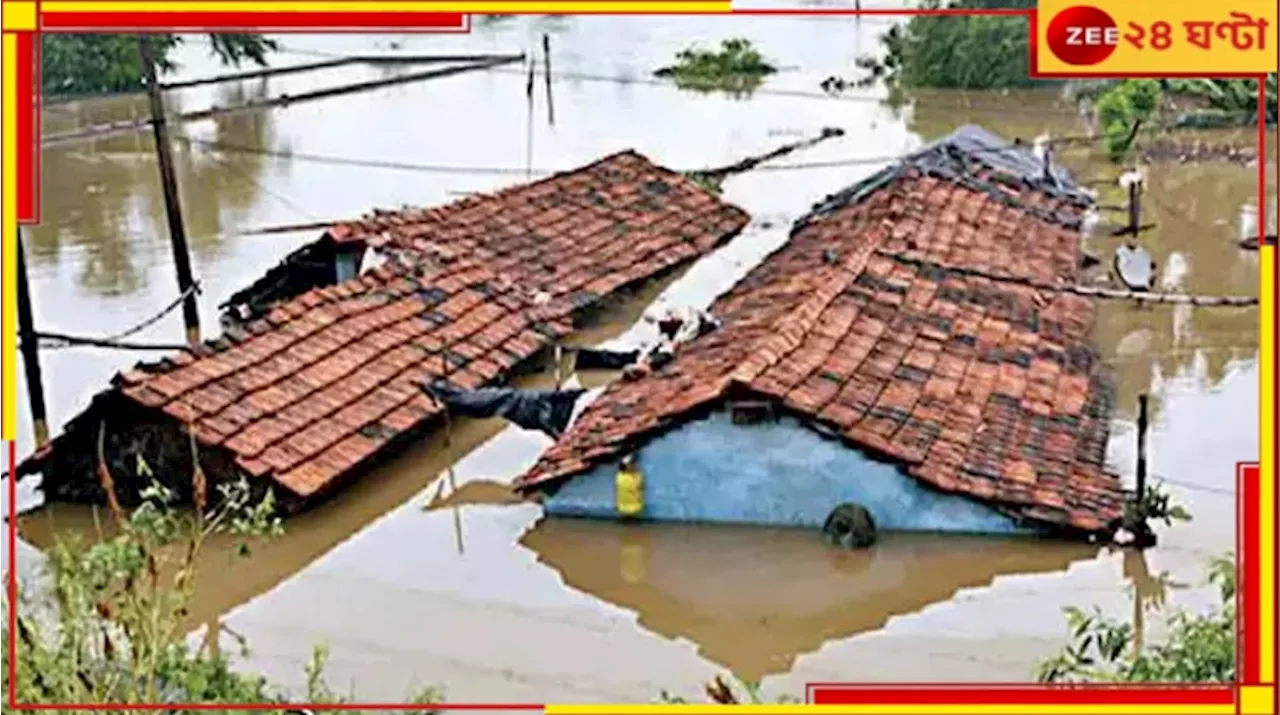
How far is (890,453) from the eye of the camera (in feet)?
21.4

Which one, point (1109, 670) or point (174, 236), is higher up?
point (174, 236)

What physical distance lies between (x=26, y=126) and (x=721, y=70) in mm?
19423

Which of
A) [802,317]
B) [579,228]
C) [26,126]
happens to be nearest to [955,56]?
[579,228]

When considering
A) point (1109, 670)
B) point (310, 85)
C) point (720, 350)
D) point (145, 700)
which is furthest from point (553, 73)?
point (145, 700)

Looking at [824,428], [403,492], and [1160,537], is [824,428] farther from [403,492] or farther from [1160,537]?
[403,492]

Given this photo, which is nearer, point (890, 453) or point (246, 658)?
point (246, 658)

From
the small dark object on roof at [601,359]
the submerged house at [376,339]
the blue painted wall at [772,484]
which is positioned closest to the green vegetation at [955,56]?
the submerged house at [376,339]

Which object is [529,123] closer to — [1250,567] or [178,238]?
[178,238]

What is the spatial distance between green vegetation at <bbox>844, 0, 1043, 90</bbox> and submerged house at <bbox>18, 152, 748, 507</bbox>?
724 cm

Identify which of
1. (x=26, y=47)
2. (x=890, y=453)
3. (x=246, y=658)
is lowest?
(x=246, y=658)

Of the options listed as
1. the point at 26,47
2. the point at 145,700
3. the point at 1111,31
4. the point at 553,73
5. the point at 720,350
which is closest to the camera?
the point at 1111,31

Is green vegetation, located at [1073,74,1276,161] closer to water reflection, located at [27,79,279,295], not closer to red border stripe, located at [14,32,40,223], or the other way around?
water reflection, located at [27,79,279,295]

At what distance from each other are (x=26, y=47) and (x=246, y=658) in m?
4.17

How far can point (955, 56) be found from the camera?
1928cm
